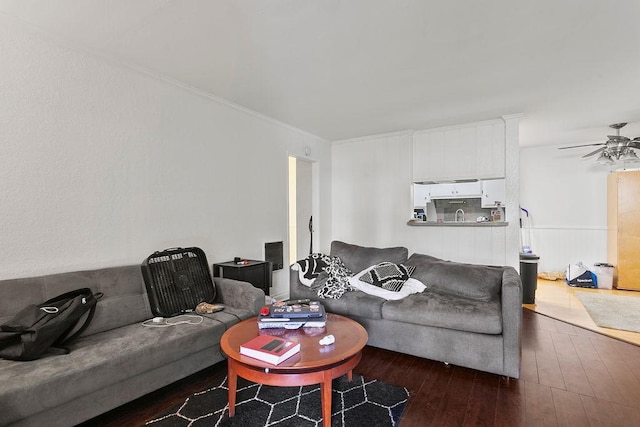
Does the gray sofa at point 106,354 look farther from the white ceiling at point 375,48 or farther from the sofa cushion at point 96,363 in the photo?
the white ceiling at point 375,48

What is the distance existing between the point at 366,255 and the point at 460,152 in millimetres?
2303

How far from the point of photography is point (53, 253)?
7.65 ft

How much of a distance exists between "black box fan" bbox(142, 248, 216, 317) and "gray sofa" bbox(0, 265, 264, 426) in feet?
0.30

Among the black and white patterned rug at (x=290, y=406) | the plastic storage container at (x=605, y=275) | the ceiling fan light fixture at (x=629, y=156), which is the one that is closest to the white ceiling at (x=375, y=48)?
the ceiling fan light fixture at (x=629, y=156)

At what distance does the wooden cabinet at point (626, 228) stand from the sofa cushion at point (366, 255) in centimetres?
432

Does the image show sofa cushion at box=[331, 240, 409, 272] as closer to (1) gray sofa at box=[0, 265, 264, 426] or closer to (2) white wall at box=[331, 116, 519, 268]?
(1) gray sofa at box=[0, 265, 264, 426]

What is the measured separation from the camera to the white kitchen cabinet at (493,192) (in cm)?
436

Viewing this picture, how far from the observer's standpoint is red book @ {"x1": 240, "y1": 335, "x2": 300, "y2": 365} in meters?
1.72

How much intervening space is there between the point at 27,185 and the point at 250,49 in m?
1.86

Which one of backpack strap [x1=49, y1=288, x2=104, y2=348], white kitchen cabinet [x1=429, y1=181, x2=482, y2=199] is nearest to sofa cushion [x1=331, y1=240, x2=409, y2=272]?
white kitchen cabinet [x1=429, y1=181, x2=482, y2=199]

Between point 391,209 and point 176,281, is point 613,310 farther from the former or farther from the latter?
point 176,281

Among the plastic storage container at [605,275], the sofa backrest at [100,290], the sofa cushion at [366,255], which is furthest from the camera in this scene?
the plastic storage container at [605,275]

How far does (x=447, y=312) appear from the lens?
2.54 meters

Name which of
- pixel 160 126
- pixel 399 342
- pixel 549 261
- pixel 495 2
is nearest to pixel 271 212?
pixel 160 126
